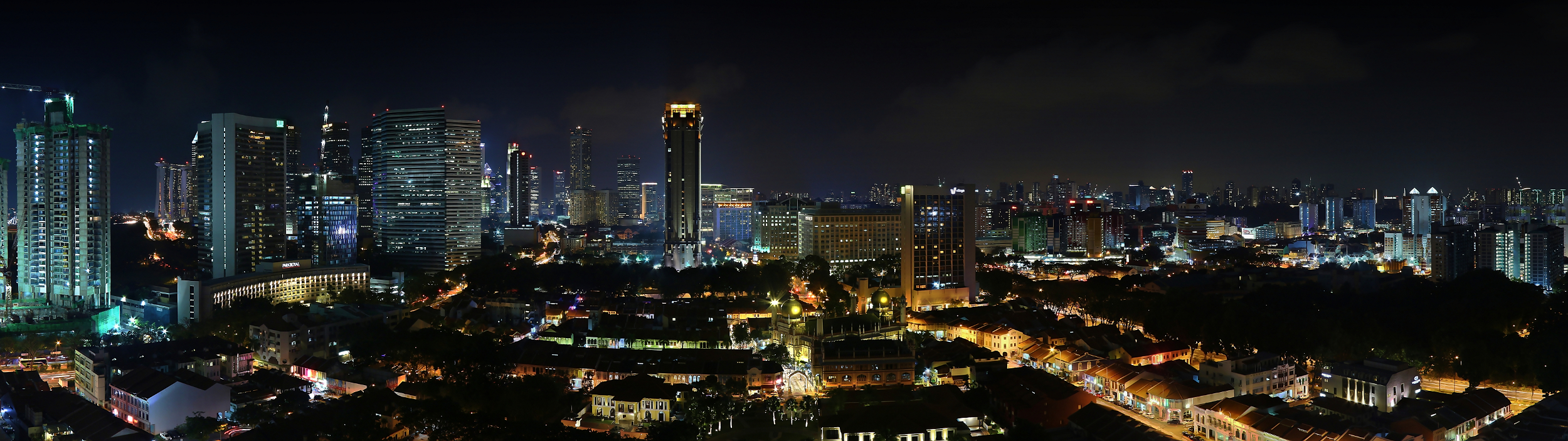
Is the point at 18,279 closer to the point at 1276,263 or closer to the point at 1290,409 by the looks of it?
the point at 1290,409

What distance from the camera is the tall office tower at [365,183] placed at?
31891 millimetres

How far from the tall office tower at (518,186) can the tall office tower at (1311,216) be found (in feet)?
135

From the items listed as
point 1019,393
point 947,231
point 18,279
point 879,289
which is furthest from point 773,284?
point 18,279

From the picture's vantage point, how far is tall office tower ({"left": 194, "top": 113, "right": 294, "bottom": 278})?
22688 millimetres

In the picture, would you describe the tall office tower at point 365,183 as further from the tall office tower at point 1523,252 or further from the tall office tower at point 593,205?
the tall office tower at point 1523,252

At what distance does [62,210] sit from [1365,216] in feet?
185

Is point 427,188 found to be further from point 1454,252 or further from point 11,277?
point 1454,252

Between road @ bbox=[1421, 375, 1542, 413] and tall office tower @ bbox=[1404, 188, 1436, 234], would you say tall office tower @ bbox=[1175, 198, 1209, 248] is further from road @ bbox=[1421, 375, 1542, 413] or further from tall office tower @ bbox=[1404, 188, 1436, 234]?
road @ bbox=[1421, 375, 1542, 413]

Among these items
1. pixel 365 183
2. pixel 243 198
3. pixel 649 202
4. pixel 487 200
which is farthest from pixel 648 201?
pixel 243 198

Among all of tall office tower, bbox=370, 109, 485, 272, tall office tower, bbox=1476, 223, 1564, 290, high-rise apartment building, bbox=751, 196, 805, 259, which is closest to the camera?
tall office tower, bbox=1476, 223, 1564, 290

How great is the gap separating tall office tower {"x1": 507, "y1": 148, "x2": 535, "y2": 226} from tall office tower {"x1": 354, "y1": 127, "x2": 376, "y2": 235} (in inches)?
409

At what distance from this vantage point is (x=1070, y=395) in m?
11.1

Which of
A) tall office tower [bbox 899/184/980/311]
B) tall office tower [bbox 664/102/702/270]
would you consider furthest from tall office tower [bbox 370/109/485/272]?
tall office tower [bbox 899/184/980/311]

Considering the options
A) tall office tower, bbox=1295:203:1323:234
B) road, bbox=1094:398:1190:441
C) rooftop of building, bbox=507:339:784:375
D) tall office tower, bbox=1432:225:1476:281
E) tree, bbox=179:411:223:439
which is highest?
tall office tower, bbox=1295:203:1323:234
